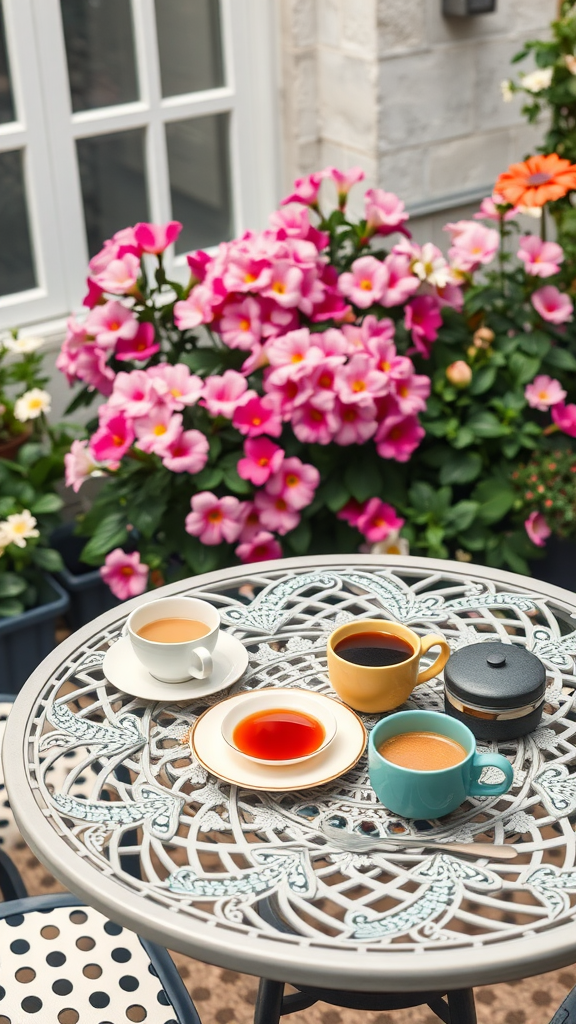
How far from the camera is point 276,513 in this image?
224cm

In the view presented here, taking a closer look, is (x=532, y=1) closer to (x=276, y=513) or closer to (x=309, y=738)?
(x=276, y=513)

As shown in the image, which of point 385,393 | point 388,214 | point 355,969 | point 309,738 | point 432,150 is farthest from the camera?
point 432,150

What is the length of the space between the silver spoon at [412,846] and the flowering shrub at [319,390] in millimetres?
1111

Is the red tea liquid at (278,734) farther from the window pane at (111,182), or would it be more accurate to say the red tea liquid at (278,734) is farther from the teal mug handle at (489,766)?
the window pane at (111,182)

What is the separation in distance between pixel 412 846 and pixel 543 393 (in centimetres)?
144

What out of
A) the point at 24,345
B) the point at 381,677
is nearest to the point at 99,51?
the point at 24,345

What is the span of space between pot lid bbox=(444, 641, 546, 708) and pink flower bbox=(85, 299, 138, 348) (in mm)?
1165

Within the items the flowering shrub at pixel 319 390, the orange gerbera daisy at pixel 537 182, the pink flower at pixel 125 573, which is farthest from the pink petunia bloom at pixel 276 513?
the orange gerbera daisy at pixel 537 182

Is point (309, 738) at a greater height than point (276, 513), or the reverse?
point (309, 738)

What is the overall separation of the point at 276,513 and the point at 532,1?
1.73 metres

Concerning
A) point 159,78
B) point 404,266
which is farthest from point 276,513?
point 159,78

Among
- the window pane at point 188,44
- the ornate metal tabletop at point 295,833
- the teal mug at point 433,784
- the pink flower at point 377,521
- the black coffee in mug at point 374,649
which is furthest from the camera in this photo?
the window pane at point 188,44

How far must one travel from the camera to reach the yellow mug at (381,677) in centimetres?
126

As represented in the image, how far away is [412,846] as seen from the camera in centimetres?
110
